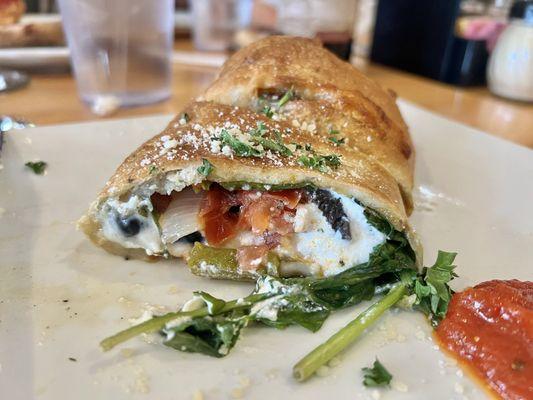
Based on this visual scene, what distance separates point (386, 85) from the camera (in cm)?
412

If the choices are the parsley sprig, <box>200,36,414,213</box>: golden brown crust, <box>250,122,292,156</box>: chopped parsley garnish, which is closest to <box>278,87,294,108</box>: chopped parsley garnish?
<box>200,36,414,213</box>: golden brown crust

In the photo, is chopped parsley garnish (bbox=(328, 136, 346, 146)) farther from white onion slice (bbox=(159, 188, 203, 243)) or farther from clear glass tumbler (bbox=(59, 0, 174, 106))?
clear glass tumbler (bbox=(59, 0, 174, 106))

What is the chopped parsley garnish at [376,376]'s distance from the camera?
1.24 meters

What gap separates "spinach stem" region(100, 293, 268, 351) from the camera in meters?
1.28

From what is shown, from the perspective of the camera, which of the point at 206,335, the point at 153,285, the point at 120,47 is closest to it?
the point at 206,335

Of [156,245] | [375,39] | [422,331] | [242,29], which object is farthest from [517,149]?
[242,29]

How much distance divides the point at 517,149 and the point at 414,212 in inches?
26.5

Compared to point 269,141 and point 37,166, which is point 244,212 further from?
point 37,166

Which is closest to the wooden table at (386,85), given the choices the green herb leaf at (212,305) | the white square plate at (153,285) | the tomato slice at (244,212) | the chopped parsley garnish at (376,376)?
the white square plate at (153,285)

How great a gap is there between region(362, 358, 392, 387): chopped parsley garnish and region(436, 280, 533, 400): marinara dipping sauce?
220mm

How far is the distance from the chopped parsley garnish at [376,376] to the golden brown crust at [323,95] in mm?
729

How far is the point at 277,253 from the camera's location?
170 centimetres

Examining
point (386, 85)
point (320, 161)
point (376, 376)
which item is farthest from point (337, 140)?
point (386, 85)

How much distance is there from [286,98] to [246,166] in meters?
0.46
